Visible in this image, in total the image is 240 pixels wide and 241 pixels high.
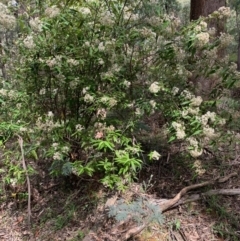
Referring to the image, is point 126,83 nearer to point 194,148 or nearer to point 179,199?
point 194,148

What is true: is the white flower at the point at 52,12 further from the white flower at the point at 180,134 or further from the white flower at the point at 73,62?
the white flower at the point at 180,134

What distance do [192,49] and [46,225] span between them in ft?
7.71

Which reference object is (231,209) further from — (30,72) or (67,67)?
(30,72)

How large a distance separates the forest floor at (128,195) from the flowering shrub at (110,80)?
0.46 m

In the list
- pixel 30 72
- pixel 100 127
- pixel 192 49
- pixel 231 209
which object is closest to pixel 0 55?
pixel 30 72

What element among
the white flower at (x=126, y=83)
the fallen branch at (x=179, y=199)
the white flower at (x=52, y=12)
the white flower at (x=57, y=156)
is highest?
the white flower at (x=52, y=12)

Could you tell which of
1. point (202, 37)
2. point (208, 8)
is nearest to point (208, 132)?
point (202, 37)

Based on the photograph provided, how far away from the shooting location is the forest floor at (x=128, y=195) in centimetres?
275

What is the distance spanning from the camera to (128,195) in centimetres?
311

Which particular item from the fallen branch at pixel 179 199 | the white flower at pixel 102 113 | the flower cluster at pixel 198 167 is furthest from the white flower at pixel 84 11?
the fallen branch at pixel 179 199

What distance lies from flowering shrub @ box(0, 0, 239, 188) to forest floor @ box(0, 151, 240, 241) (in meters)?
0.46

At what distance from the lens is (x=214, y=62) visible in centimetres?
296

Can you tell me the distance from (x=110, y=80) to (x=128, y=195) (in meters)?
1.21

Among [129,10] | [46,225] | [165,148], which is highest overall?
[129,10]
